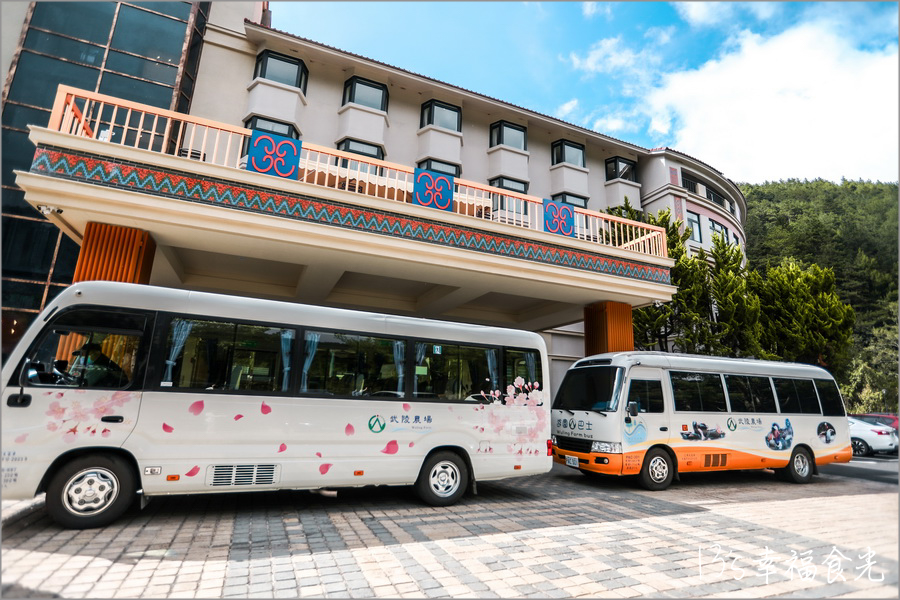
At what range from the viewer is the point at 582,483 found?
32.3 ft

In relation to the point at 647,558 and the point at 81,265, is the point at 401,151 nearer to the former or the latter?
the point at 81,265

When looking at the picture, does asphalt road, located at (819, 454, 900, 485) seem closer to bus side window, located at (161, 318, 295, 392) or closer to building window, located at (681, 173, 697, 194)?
bus side window, located at (161, 318, 295, 392)

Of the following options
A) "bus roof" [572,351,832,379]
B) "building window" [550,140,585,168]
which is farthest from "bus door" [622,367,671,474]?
"building window" [550,140,585,168]

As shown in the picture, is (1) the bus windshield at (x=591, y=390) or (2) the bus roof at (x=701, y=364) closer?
(1) the bus windshield at (x=591, y=390)

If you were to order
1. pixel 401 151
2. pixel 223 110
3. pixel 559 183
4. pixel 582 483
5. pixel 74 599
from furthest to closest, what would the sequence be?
pixel 559 183
pixel 401 151
pixel 223 110
pixel 582 483
pixel 74 599

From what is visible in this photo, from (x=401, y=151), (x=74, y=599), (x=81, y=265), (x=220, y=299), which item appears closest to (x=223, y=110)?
(x=401, y=151)

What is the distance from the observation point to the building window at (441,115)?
56.2ft

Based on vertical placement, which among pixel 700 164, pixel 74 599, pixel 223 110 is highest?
pixel 700 164

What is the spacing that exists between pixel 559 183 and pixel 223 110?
12.7 m

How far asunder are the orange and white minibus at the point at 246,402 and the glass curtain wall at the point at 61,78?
6.77m

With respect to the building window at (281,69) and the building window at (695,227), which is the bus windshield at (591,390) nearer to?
the building window at (281,69)

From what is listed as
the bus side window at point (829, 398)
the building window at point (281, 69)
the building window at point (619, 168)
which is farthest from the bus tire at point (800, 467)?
the building window at point (281, 69)

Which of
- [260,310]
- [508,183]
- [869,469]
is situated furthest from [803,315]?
[260,310]

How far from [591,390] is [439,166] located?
1047 cm
